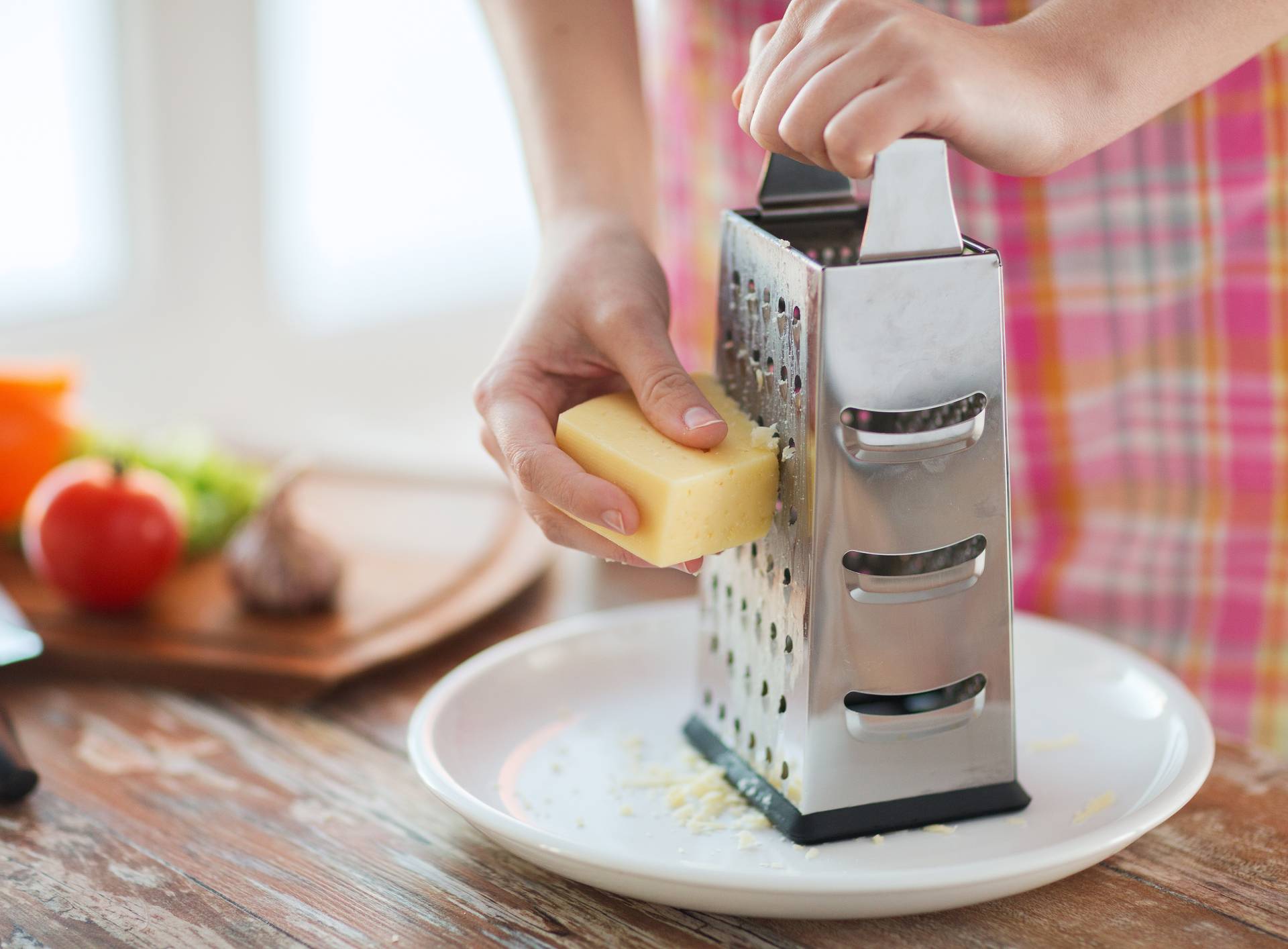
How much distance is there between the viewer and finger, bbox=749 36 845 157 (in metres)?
0.72

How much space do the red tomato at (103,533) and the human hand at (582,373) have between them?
50 cm

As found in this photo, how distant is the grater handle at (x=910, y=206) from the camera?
0.71 meters

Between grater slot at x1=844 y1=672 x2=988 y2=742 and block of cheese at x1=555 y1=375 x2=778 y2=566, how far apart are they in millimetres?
132

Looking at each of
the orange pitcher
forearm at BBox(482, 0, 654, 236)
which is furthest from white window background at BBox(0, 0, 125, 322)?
forearm at BBox(482, 0, 654, 236)

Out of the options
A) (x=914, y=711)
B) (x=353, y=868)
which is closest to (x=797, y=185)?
(x=914, y=711)

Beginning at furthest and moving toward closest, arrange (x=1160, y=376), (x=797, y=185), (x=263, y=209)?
(x=263, y=209) < (x=1160, y=376) < (x=797, y=185)

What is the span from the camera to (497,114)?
3.94 m

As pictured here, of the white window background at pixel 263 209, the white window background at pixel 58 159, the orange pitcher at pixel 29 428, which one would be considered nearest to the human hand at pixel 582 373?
the orange pitcher at pixel 29 428

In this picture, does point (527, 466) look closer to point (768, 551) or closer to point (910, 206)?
point (768, 551)

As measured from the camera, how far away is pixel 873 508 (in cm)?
80

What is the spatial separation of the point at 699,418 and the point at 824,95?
0.22 metres

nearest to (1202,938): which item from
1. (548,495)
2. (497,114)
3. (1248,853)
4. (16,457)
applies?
(1248,853)

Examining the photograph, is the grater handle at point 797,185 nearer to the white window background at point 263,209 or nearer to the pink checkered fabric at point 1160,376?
the pink checkered fabric at point 1160,376

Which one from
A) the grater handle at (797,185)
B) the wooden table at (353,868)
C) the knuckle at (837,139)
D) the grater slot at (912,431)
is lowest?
the wooden table at (353,868)
